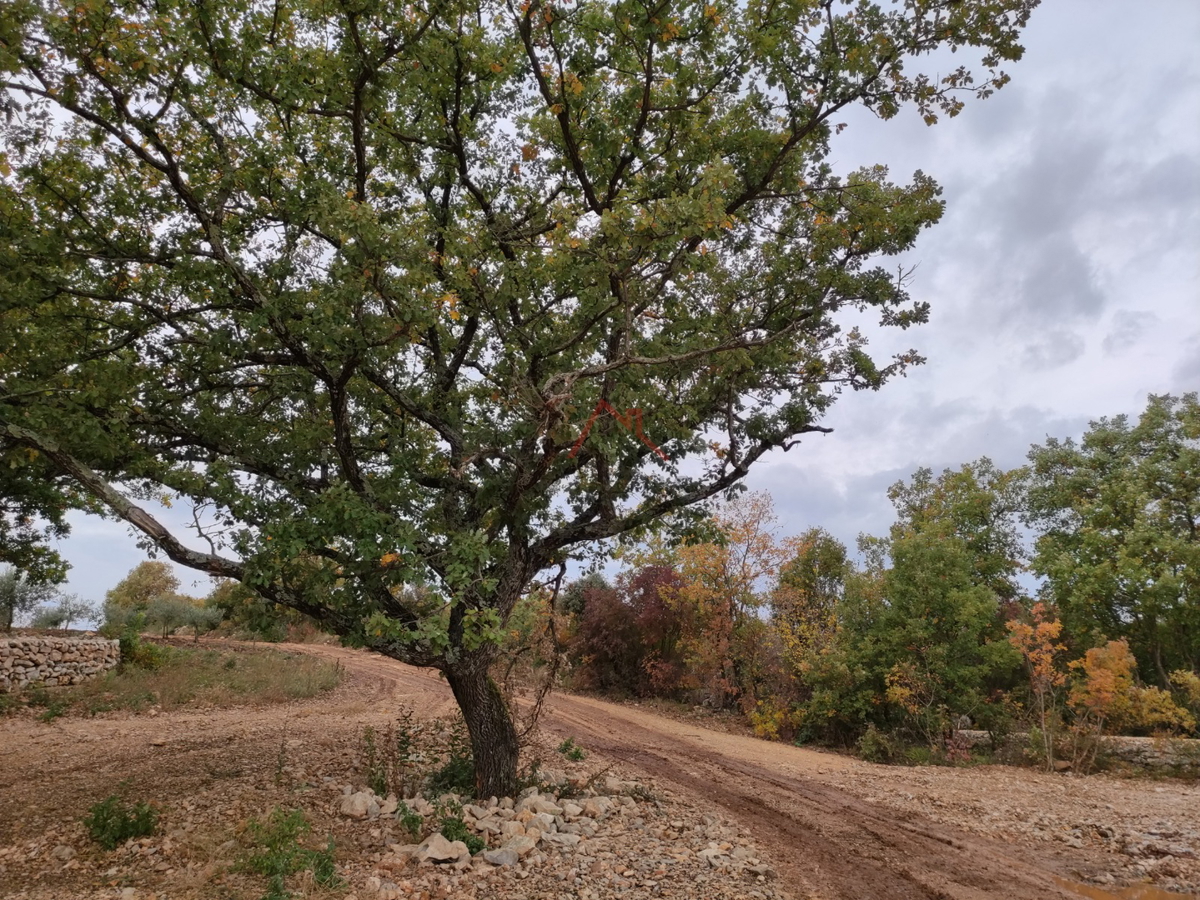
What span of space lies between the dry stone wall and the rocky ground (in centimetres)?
283

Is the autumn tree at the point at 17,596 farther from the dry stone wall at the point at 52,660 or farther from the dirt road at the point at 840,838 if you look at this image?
the dirt road at the point at 840,838

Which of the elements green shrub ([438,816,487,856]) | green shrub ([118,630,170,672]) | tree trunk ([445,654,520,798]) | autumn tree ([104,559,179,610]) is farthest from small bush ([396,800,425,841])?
autumn tree ([104,559,179,610])

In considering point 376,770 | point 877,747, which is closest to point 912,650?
point 877,747

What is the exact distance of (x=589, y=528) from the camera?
771 cm

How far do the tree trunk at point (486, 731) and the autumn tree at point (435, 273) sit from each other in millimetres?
35

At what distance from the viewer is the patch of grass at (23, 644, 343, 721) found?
42.5 feet

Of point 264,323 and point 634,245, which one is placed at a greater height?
point 634,245

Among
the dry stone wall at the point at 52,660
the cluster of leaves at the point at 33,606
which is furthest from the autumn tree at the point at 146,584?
the dry stone wall at the point at 52,660

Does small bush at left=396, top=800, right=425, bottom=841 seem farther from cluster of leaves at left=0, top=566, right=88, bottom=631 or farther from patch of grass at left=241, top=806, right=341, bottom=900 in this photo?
cluster of leaves at left=0, top=566, right=88, bottom=631

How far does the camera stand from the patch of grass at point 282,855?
4891 mm

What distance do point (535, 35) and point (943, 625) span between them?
610 inches

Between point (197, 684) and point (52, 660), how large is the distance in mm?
2768

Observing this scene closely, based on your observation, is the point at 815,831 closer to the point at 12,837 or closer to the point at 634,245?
the point at 634,245

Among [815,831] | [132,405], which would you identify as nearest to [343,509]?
[132,405]
